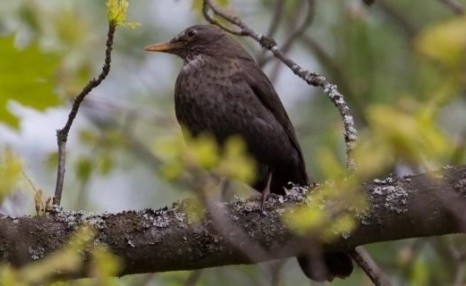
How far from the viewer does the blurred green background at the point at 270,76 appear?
3.06m

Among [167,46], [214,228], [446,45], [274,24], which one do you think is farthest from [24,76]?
[446,45]

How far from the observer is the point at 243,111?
4973 millimetres

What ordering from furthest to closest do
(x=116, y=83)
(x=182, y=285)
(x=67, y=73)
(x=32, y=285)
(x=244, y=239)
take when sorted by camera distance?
(x=116, y=83) < (x=67, y=73) < (x=182, y=285) < (x=244, y=239) < (x=32, y=285)

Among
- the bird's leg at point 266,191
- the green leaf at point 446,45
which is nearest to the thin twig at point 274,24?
the bird's leg at point 266,191

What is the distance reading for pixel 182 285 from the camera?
484 centimetres

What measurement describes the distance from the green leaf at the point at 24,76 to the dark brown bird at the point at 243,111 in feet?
2.96

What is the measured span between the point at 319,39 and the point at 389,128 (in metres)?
5.06

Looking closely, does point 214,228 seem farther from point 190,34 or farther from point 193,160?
point 190,34

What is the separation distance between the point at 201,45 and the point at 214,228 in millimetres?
2091

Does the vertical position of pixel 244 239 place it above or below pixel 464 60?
above

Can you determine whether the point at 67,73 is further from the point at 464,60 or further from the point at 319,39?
the point at 464,60

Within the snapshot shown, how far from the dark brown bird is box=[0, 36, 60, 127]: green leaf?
2.96 ft

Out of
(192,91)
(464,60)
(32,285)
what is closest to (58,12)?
(192,91)

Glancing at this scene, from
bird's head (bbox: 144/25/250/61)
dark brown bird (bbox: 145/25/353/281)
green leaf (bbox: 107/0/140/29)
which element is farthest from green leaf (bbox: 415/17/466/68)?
bird's head (bbox: 144/25/250/61)
